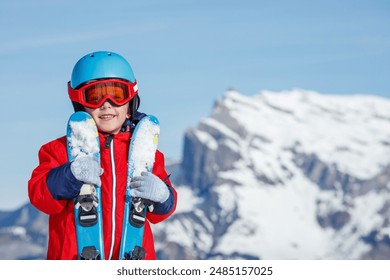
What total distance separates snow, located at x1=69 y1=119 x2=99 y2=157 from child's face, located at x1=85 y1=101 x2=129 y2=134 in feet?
0.52

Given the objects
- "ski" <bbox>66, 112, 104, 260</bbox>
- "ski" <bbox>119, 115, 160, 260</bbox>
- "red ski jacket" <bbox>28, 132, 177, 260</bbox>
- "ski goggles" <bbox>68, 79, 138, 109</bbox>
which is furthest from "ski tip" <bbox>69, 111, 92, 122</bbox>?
"ski" <bbox>119, 115, 160, 260</bbox>

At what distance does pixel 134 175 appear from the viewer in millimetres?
9992

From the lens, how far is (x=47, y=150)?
33.6 feet

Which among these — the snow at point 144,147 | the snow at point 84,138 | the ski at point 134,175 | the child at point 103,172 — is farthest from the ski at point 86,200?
the snow at point 144,147

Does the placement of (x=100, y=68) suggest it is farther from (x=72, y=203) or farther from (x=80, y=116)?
(x=72, y=203)

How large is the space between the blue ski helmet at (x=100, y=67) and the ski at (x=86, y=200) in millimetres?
429

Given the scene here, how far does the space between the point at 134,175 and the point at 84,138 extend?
659 millimetres

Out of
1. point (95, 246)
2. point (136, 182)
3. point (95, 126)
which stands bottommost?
point (95, 246)
